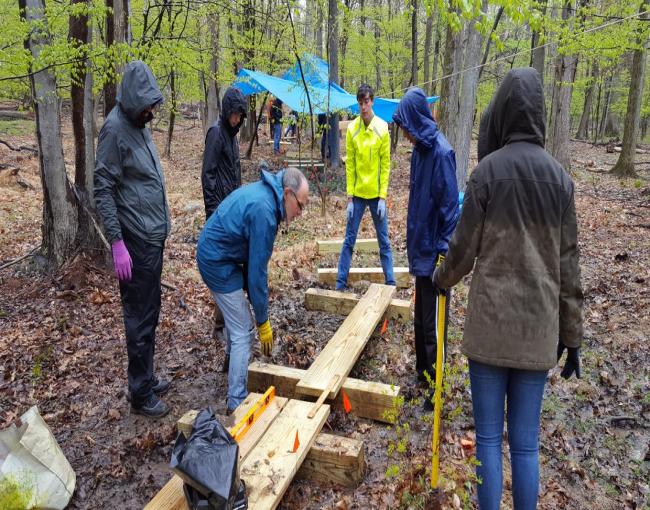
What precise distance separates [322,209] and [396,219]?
1.40 meters

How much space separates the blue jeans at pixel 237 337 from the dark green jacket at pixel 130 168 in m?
0.71

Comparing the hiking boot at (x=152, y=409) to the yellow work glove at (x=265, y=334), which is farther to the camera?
the hiking boot at (x=152, y=409)

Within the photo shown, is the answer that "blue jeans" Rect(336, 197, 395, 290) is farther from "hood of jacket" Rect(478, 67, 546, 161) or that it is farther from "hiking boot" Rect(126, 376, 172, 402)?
"hood of jacket" Rect(478, 67, 546, 161)

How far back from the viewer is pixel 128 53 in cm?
529

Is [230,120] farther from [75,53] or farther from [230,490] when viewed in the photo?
[230,490]

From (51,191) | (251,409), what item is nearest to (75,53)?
(51,191)

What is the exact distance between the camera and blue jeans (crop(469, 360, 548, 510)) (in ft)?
7.02

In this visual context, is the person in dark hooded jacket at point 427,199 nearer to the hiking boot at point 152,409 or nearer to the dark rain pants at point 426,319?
the dark rain pants at point 426,319

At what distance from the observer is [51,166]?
17.5 ft

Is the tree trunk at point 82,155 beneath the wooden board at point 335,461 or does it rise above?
above

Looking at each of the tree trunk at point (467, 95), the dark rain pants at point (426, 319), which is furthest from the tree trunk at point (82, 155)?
the tree trunk at point (467, 95)

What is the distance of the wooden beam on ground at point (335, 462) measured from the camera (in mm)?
2707

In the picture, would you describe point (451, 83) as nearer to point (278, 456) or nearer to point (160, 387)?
point (160, 387)

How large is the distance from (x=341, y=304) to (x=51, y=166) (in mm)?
3525
